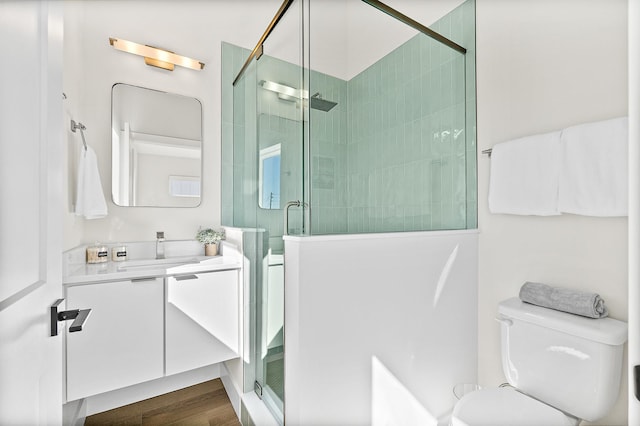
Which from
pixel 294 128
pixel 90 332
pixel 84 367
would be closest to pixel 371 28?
pixel 294 128

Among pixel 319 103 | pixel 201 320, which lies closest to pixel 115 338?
pixel 201 320

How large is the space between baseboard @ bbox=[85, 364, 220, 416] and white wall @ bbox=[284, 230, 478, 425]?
105 cm

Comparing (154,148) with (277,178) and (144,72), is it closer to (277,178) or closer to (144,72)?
(144,72)

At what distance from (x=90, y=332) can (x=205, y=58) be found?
1923mm

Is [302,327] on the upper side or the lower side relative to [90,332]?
upper

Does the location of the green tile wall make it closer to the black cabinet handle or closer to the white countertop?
the white countertop

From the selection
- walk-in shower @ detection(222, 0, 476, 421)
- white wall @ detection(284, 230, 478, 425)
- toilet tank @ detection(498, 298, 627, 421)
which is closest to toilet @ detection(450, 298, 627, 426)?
toilet tank @ detection(498, 298, 627, 421)

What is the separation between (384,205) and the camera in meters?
1.57

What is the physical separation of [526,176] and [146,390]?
2444 mm

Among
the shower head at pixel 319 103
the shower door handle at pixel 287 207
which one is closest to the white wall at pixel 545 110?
the shower head at pixel 319 103

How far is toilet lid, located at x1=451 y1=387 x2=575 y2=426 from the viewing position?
1100mm

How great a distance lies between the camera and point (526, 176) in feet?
4.73

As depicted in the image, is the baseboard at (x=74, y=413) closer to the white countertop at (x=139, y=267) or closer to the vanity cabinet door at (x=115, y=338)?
the vanity cabinet door at (x=115, y=338)

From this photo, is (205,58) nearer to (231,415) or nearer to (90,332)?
(90,332)
